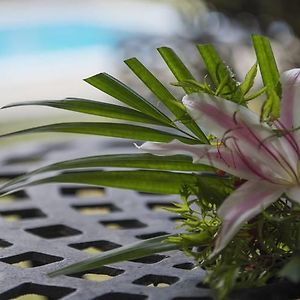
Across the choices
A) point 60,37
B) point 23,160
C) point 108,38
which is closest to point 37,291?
point 23,160

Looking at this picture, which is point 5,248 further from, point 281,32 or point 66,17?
point 66,17

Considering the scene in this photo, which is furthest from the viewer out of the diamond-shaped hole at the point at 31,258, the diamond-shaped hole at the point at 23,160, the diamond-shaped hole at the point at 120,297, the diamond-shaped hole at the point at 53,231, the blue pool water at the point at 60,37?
the blue pool water at the point at 60,37

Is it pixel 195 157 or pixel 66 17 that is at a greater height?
pixel 66 17

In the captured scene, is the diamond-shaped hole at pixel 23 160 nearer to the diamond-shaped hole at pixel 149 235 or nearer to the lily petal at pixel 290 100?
the diamond-shaped hole at pixel 149 235

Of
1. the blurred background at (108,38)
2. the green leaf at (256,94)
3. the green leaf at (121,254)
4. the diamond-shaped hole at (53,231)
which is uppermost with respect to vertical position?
the blurred background at (108,38)

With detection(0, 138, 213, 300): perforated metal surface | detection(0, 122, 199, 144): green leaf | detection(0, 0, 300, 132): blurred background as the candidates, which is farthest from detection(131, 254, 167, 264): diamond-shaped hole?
detection(0, 0, 300, 132): blurred background

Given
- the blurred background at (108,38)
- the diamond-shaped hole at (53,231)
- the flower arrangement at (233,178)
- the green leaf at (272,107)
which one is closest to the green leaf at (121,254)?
the flower arrangement at (233,178)

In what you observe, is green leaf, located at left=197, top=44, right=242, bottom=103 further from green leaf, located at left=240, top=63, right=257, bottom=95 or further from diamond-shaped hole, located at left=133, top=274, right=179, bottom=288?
diamond-shaped hole, located at left=133, top=274, right=179, bottom=288

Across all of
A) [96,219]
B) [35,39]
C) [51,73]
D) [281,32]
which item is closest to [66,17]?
[35,39]
